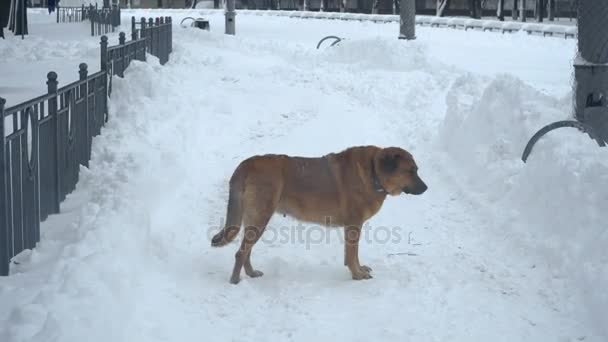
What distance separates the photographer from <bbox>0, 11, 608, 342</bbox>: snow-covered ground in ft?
17.8

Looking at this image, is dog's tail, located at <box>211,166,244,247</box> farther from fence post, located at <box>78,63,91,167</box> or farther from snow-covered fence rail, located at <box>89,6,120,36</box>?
snow-covered fence rail, located at <box>89,6,120,36</box>

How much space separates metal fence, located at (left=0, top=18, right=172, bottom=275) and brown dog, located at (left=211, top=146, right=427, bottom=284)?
59.3 inches

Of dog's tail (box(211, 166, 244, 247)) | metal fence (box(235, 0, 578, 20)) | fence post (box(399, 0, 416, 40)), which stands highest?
metal fence (box(235, 0, 578, 20))

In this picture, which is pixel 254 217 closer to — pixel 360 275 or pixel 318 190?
pixel 318 190

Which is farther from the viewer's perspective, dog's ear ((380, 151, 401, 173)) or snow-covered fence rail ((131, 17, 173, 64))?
snow-covered fence rail ((131, 17, 173, 64))

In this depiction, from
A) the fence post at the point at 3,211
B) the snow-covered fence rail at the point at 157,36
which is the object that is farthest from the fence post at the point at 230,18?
the fence post at the point at 3,211

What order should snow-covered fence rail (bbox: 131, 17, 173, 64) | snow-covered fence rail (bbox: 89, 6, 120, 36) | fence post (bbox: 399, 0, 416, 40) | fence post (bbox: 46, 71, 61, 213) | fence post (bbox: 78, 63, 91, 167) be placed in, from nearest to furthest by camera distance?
1. fence post (bbox: 46, 71, 61, 213)
2. fence post (bbox: 78, 63, 91, 167)
3. snow-covered fence rail (bbox: 131, 17, 173, 64)
4. fence post (bbox: 399, 0, 416, 40)
5. snow-covered fence rail (bbox: 89, 6, 120, 36)

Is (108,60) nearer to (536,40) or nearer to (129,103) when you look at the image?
(129,103)

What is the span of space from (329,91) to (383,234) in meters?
7.74

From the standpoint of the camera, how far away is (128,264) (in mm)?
5961

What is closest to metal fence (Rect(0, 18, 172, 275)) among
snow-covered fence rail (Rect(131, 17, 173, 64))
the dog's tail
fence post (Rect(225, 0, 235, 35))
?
the dog's tail

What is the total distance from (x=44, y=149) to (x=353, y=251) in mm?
3005

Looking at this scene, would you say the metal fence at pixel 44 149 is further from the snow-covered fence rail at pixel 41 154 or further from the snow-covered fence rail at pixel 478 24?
the snow-covered fence rail at pixel 478 24

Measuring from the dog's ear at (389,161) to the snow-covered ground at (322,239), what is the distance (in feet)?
2.88
